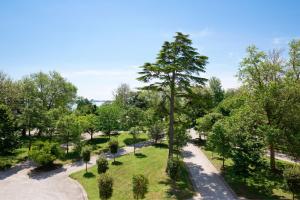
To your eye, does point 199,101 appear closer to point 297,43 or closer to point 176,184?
point 176,184

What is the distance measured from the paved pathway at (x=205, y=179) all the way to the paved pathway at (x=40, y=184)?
10863 mm

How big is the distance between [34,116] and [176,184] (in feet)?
78.6

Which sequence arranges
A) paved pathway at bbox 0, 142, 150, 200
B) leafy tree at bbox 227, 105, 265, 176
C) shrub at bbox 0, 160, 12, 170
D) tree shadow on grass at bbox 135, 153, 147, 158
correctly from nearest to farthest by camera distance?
1. leafy tree at bbox 227, 105, 265, 176
2. paved pathway at bbox 0, 142, 150, 200
3. shrub at bbox 0, 160, 12, 170
4. tree shadow on grass at bbox 135, 153, 147, 158

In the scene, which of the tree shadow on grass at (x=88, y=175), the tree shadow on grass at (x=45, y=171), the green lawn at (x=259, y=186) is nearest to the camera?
the green lawn at (x=259, y=186)

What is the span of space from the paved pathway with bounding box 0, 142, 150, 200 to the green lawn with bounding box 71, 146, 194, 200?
128cm

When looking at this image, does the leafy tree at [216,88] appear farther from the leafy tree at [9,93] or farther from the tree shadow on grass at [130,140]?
the leafy tree at [9,93]

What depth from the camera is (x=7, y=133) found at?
34.0m

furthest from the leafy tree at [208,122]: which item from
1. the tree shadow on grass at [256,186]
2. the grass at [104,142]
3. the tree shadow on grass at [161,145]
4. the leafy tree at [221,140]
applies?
the tree shadow on grass at [256,186]

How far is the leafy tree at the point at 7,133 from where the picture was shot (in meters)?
33.4

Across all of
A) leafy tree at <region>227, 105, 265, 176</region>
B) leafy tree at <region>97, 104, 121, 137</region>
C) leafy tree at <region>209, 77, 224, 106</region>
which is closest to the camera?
leafy tree at <region>227, 105, 265, 176</region>

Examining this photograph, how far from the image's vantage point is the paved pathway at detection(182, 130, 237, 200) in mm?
21547

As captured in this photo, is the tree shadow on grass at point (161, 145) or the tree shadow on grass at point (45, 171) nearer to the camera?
the tree shadow on grass at point (45, 171)

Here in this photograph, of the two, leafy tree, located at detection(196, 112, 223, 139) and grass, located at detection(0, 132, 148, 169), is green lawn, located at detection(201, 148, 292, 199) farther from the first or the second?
grass, located at detection(0, 132, 148, 169)

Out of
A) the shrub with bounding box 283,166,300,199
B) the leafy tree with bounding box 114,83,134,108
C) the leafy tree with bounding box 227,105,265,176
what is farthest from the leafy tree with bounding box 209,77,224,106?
the shrub with bounding box 283,166,300,199
